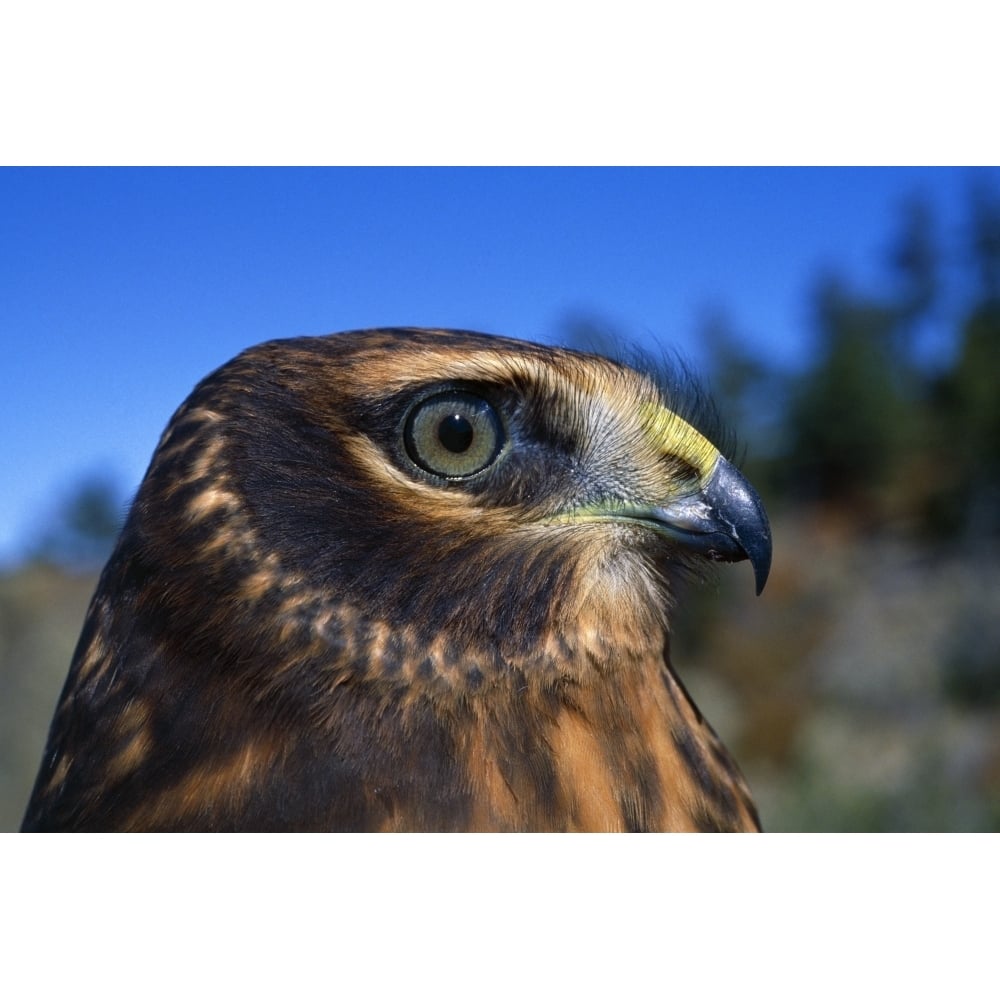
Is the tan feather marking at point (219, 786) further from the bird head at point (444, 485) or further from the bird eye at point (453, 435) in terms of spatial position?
the bird eye at point (453, 435)

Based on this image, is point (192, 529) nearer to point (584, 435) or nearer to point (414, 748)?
point (414, 748)

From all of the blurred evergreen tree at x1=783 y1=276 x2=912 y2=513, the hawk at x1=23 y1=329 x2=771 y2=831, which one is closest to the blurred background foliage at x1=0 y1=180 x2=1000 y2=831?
the blurred evergreen tree at x1=783 y1=276 x2=912 y2=513

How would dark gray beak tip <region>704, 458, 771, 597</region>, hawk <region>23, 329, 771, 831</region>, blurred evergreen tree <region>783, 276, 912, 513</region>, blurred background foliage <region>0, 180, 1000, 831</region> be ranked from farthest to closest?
blurred evergreen tree <region>783, 276, 912, 513</region> < blurred background foliage <region>0, 180, 1000, 831</region> < dark gray beak tip <region>704, 458, 771, 597</region> < hawk <region>23, 329, 771, 831</region>

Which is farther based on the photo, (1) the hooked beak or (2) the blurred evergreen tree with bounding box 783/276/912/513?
(2) the blurred evergreen tree with bounding box 783/276/912/513

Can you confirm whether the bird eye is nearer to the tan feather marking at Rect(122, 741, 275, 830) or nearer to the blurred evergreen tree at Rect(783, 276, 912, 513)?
the tan feather marking at Rect(122, 741, 275, 830)

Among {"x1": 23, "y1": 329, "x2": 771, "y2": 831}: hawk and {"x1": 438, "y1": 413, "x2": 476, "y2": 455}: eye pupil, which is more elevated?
{"x1": 438, "y1": 413, "x2": 476, "y2": 455}: eye pupil

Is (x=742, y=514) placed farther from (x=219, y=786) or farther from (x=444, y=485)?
(x=219, y=786)
